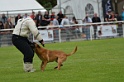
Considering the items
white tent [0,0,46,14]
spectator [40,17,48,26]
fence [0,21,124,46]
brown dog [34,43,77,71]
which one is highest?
white tent [0,0,46,14]

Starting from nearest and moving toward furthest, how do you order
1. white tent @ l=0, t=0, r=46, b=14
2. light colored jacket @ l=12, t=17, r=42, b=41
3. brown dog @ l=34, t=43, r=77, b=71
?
Answer: light colored jacket @ l=12, t=17, r=42, b=41 < brown dog @ l=34, t=43, r=77, b=71 < white tent @ l=0, t=0, r=46, b=14

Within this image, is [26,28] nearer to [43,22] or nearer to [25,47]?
[25,47]

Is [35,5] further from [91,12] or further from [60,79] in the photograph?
[60,79]

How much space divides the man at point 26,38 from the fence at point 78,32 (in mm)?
15025

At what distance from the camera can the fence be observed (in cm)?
2764

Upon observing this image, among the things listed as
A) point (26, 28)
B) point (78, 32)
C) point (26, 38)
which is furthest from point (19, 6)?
point (26, 28)

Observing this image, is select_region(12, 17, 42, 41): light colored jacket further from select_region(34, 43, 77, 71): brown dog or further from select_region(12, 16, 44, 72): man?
select_region(34, 43, 77, 71): brown dog

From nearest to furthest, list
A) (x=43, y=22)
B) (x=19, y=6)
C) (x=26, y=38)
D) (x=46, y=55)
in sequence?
(x=46, y=55) < (x=26, y=38) < (x=43, y=22) < (x=19, y=6)

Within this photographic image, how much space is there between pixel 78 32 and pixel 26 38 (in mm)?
15624

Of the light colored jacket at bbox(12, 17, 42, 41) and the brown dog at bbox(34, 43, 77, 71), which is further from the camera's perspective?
the brown dog at bbox(34, 43, 77, 71)

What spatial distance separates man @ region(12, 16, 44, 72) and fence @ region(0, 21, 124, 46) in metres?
15.0

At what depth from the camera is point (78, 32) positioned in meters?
28.1

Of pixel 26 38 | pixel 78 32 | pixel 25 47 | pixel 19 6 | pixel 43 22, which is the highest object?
pixel 19 6

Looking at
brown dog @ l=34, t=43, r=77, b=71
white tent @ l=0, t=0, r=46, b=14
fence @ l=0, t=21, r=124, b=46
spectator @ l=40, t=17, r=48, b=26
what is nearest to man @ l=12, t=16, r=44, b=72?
brown dog @ l=34, t=43, r=77, b=71
